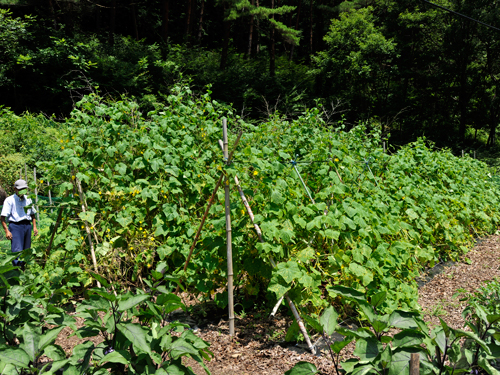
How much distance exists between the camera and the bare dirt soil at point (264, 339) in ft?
9.59

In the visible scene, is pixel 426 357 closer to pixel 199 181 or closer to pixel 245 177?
pixel 245 177

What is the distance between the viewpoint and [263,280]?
3.62 meters

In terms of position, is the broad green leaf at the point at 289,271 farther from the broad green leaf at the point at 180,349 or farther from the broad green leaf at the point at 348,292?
the broad green leaf at the point at 180,349

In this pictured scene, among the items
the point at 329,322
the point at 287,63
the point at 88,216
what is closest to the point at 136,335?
the point at 329,322

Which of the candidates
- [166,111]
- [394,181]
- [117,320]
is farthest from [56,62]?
[117,320]

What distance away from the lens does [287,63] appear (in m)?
25.4

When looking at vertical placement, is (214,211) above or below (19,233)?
above

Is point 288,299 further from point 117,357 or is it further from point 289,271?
point 117,357

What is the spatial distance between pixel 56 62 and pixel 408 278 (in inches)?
730

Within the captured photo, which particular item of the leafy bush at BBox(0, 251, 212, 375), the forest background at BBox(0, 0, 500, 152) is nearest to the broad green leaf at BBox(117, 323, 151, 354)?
the leafy bush at BBox(0, 251, 212, 375)

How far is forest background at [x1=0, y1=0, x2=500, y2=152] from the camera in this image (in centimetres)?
1809

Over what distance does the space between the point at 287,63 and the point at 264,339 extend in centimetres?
2392

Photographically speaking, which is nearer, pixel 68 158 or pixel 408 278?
pixel 68 158

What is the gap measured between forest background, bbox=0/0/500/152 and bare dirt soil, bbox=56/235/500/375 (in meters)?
13.7
